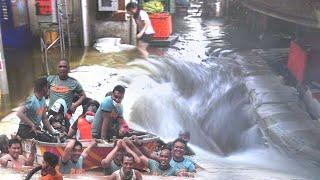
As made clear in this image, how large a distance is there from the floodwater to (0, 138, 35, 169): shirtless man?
0.13 metres

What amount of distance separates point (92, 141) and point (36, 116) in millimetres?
975

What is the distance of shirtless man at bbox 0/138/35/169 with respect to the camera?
6031 mm

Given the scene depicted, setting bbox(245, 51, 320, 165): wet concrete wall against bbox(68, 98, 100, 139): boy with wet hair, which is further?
bbox(245, 51, 320, 165): wet concrete wall

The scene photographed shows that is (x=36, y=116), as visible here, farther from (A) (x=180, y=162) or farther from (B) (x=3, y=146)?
(A) (x=180, y=162)

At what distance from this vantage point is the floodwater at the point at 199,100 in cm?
782

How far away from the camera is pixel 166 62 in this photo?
42.1 feet

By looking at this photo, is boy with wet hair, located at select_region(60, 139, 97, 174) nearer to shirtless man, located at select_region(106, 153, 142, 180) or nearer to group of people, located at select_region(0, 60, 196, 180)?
group of people, located at select_region(0, 60, 196, 180)

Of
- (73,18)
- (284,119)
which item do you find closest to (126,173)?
(284,119)

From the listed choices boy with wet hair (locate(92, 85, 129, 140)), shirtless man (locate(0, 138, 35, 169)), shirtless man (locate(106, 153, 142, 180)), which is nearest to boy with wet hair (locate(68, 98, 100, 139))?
boy with wet hair (locate(92, 85, 129, 140))

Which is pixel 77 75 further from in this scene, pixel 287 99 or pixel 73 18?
pixel 287 99

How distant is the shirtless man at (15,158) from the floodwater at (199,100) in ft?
0.43

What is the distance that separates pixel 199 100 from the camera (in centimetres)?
1199

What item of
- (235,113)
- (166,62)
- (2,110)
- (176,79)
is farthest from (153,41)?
(2,110)

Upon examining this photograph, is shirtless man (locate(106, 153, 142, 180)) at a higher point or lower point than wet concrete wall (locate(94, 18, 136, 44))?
lower
